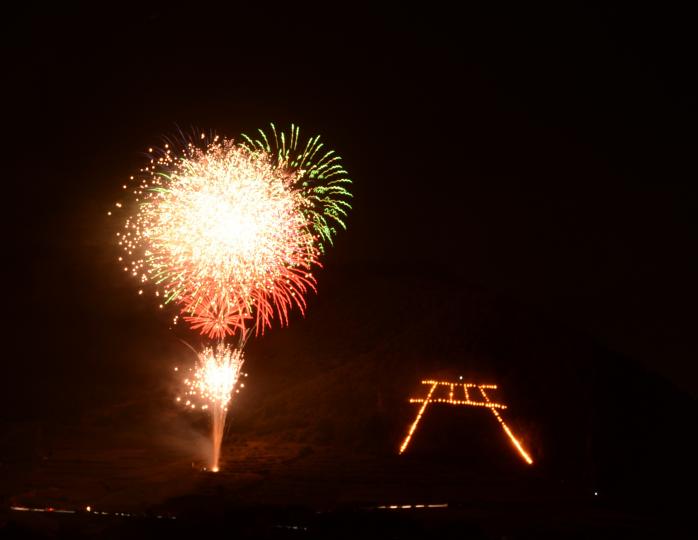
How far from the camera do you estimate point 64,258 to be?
3534 cm

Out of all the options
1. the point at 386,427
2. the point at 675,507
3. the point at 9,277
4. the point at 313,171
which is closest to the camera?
the point at 675,507

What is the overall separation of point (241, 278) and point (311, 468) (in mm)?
4591

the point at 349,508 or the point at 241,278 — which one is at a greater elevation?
the point at 241,278

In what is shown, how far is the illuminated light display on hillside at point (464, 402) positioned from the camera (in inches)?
679

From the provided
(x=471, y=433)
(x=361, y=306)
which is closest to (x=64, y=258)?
(x=361, y=306)

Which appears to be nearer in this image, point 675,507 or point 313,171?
point 675,507

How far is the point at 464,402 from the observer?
18.4 m

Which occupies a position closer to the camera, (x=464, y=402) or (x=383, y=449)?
(x=383, y=449)

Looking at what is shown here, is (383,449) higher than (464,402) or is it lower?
lower

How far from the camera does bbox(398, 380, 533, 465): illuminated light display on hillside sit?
679 inches

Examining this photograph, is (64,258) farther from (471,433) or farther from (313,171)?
(471,433)

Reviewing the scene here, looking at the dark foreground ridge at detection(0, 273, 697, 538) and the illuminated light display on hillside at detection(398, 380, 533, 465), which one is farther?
the illuminated light display on hillside at detection(398, 380, 533, 465)

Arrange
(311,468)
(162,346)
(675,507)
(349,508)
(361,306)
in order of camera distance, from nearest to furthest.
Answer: (349,508) < (675,507) < (311,468) < (162,346) < (361,306)

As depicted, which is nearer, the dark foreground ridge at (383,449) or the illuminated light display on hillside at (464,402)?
the dark foreground ridge at (383,449)
